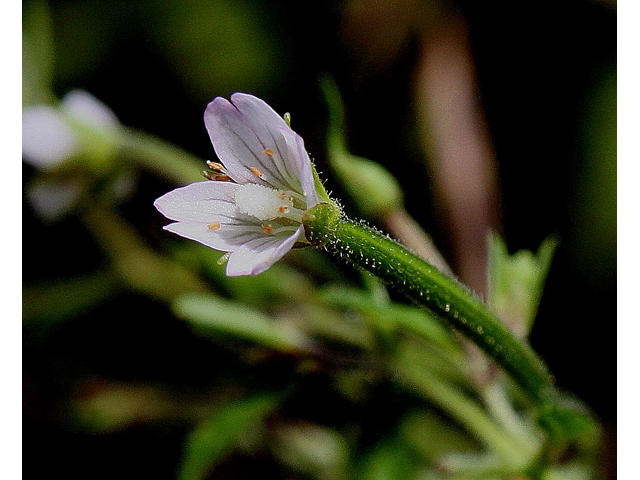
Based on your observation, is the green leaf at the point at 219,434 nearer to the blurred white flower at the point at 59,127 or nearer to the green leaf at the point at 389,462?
the green leaf at the point at 389,462

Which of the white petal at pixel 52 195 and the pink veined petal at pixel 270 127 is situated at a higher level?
the white petal at pixel 52 195

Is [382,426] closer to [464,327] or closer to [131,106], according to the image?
[464,327]

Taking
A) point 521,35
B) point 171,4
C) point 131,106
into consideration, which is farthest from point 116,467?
point 521,35

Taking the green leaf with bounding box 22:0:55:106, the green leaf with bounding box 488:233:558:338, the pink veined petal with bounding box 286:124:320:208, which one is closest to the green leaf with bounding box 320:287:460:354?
the green leaf with bounding box 488:233:558:338

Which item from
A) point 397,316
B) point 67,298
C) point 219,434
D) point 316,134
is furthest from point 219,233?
point 67,298

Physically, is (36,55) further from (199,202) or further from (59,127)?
(199,202)

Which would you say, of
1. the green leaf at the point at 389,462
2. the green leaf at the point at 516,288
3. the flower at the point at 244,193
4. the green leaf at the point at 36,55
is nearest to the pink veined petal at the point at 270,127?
the flower at the point at 244,193
